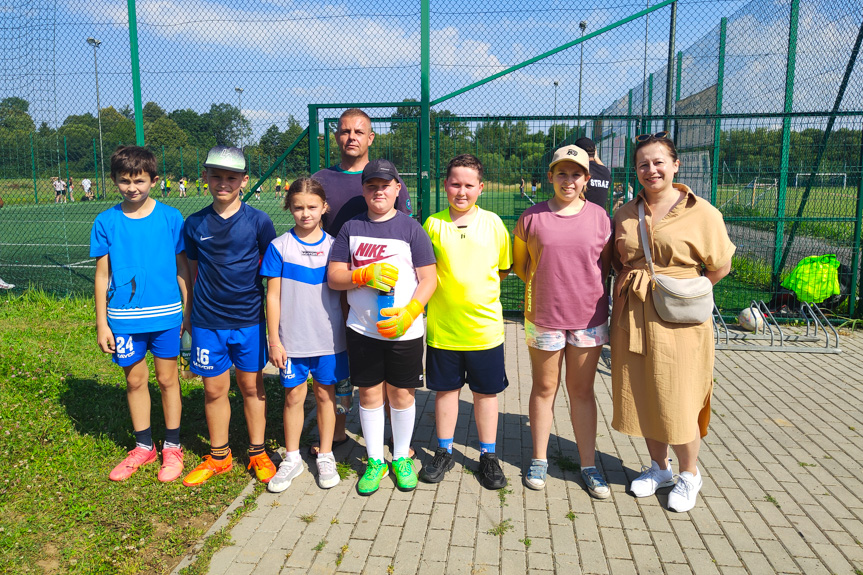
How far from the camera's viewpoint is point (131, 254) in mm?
3498

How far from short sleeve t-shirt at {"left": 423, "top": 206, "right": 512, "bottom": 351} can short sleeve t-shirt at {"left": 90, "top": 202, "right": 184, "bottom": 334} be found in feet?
5.16

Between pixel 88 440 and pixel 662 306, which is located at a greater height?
pixel 662 306

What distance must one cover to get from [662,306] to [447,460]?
157 centimetres

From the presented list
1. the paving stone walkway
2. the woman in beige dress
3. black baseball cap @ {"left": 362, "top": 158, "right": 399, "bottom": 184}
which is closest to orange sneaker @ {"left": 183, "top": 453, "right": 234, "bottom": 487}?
the paving stone walkway

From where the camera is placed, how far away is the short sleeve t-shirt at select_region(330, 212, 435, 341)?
3271mm

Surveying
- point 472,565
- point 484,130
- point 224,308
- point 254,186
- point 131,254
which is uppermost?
point 484,130

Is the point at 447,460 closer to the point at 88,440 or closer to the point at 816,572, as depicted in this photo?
the point at 816,572

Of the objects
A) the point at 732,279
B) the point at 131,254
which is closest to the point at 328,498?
the point at 131,254

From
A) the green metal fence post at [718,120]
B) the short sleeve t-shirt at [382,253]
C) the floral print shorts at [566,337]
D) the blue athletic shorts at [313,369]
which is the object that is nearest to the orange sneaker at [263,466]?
the blue athletic shorts at [313,369]

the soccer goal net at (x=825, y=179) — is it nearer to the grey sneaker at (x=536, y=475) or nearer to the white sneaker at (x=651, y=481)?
the white sneaker at (x=651, y=481)

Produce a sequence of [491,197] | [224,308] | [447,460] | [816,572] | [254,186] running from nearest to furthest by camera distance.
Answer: [816,572] < [224,308] < [447,460] < [254,186] < [491,197]

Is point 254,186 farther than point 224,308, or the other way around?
point 254,186

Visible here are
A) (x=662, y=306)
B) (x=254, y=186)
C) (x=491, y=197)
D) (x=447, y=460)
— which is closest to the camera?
(x=662, y=306)

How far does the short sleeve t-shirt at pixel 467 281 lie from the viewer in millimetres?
3324
